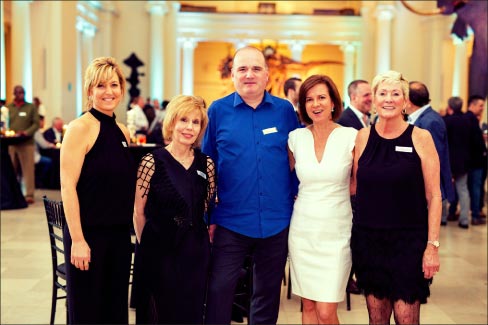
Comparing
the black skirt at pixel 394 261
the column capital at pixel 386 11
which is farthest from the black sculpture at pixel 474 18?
the column capital at pixel 386 11

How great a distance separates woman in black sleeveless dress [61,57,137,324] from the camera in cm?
288

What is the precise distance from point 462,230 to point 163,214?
6.98m

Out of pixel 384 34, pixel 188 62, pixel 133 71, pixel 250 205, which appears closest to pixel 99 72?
pixel 250 205

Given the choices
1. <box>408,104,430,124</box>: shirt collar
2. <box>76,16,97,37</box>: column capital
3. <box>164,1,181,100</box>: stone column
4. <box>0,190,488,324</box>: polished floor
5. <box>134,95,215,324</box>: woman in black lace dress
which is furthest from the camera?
<box>164,1,181,100</box>: stone column

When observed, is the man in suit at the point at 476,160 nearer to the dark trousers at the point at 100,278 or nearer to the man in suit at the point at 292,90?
the man in suit at the point at 292,90

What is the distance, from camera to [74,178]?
2871mm

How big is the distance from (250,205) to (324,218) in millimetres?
394

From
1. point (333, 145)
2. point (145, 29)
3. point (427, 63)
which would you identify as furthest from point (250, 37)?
point (333, 145)

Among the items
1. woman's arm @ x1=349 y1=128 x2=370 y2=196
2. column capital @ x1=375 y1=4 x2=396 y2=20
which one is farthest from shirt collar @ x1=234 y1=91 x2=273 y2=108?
column capital @ x1=375 y1=4 x2=396 y2=20

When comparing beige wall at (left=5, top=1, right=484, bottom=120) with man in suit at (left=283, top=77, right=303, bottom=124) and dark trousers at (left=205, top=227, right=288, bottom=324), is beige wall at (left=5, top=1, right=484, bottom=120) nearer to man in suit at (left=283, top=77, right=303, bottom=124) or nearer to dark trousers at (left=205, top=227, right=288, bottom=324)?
man in suit at (left=283, top=77, right=303, bottom=124)

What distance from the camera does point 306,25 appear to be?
2569 cm

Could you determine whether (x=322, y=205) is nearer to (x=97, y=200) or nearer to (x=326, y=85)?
(x=326, y=85)

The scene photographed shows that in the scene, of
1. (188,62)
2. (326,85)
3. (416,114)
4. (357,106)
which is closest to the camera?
(326,85)

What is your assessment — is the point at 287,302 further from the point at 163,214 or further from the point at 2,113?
the point at 2,113
